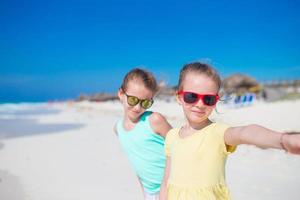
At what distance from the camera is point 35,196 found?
18.3 ft

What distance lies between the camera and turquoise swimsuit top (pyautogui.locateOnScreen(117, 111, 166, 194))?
3.16 meters

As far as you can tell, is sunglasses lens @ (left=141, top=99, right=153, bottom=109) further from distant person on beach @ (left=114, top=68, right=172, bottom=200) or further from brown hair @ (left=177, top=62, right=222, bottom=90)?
brown hair @ (left=177, top=62, right=222, bottom=90)

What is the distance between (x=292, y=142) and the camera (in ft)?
4.96

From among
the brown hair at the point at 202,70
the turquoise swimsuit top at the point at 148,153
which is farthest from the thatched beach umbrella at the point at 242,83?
the brown hair at the point at 202,70

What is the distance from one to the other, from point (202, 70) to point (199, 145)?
1.48 feet

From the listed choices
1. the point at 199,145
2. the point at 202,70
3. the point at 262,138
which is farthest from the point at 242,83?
the point at 262,138

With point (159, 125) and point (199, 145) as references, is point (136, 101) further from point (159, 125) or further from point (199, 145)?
point (199, 145)

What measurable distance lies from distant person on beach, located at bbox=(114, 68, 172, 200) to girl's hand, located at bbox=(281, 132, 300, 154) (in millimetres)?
1644

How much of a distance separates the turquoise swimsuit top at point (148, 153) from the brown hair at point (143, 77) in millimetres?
253

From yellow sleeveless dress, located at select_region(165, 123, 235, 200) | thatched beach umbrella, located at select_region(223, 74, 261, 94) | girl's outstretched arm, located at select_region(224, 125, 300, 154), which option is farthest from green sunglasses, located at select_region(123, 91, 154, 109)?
thatched beach umbrella, located at select_region(223, 74, 261, 94)

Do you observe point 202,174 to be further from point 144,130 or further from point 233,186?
point 233,186

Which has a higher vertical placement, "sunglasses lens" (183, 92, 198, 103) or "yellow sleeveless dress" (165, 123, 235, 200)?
"sunglasses lens" (183, 92, 198, 103)

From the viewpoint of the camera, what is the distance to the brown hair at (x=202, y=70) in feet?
7.77

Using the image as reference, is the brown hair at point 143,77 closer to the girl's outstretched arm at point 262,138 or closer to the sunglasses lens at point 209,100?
the sunglasses lens at point 209,100
